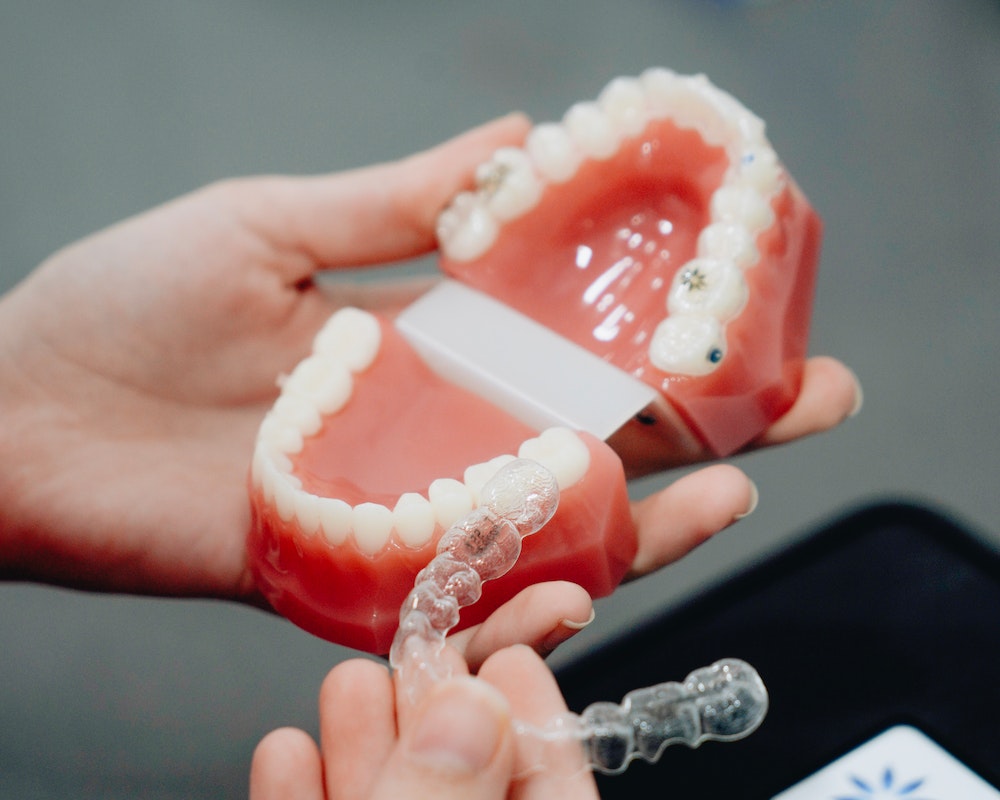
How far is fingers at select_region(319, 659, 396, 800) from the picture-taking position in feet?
3.95

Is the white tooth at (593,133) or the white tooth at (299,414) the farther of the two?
the white tooth at (593,133)

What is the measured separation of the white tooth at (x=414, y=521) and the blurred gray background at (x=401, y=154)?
1.17 ft

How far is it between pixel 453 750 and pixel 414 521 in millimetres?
490

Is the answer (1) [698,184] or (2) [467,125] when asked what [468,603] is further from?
(2) [467,125]

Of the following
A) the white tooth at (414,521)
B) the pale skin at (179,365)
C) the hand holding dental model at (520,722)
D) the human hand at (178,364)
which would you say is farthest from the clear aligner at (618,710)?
the human hand at (178,364)

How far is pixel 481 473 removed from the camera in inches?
58.9

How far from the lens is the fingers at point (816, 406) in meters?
1.79

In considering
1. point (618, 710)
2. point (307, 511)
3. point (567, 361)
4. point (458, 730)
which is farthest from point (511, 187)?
point (458, 730)

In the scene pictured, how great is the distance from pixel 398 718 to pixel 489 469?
0.38 m

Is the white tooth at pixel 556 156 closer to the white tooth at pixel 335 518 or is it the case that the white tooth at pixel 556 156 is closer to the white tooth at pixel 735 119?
the white tooth at pixel 735 119

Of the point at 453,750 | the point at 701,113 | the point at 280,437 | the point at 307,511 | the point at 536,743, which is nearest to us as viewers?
the point at 453,750

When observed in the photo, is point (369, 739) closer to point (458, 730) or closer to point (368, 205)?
point (458, 730)

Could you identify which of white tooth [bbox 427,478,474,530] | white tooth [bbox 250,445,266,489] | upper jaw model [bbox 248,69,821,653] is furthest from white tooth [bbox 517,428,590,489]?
white tooth [bbox 250,445,266,489]

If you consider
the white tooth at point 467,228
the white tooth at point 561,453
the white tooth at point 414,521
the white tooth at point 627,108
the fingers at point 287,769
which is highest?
the white tooth at point 627,108
